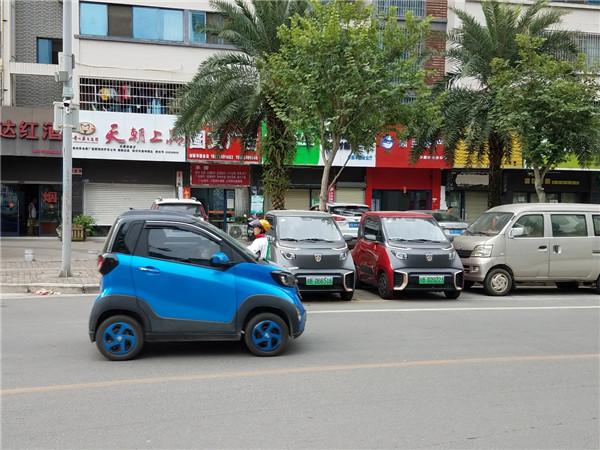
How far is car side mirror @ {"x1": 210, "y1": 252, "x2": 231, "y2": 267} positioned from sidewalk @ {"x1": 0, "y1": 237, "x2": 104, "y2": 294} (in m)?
6.56

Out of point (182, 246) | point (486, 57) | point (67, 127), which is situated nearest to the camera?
point (182, 246)

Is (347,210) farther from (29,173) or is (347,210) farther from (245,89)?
(29,173)

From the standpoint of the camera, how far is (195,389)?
563 cm

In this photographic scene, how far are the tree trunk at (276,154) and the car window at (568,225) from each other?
8.23 m

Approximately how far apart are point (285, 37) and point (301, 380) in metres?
11.0

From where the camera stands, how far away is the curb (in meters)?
11.9

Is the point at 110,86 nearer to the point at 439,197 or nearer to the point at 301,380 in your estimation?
the point at 439,197

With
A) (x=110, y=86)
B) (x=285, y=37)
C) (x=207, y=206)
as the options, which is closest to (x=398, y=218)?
(x=285, y=37)

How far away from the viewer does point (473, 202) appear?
28.5 meters

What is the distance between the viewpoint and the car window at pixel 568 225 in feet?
42.5

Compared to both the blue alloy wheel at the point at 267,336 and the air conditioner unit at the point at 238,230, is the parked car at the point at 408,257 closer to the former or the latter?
the blue alloy wheel at the point at 267,336

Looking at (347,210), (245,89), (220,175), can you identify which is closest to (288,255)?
(245,89)

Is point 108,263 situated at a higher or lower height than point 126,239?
lower

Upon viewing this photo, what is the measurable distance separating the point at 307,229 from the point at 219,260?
571 centimetres
